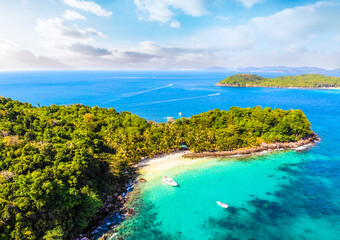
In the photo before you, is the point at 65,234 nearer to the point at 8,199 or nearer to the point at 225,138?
the point at 8,199

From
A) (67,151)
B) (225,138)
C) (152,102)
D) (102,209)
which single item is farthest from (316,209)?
(152,102)

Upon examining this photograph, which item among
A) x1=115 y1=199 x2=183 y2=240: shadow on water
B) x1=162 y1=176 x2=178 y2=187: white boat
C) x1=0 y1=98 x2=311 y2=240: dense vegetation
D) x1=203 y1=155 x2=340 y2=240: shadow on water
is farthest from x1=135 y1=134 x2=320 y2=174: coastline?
x1=203 y1=155 x2=340 y2=240: shadow on water

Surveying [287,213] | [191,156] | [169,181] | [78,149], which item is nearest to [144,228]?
[169,181]

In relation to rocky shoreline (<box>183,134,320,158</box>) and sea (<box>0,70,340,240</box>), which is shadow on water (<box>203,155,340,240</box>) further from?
rocky shoreline (<box>183,134,320,158</box>)

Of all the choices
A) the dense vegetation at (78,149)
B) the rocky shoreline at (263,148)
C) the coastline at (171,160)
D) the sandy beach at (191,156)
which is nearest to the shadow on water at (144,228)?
the coastline at (171,160)

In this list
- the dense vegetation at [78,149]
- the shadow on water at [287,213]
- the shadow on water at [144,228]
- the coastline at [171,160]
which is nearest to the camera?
the dense vegetation at [78,149]

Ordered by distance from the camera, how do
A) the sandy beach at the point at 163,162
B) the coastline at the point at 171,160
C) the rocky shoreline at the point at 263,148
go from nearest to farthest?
the coastline at the point at 171,160 < the sandy beach at the point at 163,162 < the rocky shoreline at the point at 263,148

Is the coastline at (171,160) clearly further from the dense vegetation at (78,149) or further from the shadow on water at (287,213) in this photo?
the shadow on water at (287,213)
